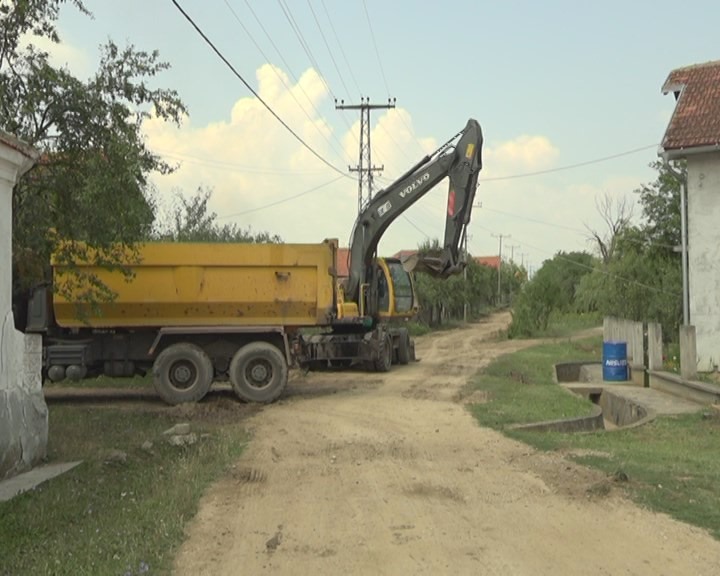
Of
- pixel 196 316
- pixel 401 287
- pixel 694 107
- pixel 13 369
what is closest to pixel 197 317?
pixel 196 316

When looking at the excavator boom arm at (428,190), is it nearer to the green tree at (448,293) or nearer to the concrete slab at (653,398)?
the concrete slab at (653,398)

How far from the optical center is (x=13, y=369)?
831cm

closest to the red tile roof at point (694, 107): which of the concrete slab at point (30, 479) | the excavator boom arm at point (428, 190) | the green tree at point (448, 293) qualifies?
the excavator boom arm at point (428, 190)

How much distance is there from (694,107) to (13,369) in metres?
16.0

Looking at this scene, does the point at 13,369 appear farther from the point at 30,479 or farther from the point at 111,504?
the point at 111,504

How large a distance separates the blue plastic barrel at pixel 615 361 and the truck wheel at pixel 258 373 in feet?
27.8

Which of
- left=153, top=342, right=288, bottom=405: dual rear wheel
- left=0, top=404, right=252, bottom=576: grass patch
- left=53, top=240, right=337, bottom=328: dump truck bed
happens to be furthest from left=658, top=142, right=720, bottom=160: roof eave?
left=0, top=404, right=252, bottom=576: grass patch

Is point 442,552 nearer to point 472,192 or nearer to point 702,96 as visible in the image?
point 472,192

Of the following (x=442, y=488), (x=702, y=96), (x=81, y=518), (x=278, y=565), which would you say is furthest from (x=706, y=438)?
(x=702, y=96)

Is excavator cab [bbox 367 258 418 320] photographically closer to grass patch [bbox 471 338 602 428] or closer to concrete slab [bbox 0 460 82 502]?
grass patch [bbox 471 338 602 428]

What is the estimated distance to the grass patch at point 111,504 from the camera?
17.5 feet

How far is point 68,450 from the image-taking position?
9.48 m

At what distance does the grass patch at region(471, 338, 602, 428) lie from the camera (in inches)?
488

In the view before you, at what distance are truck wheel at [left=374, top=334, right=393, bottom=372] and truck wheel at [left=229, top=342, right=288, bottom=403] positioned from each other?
17.7 feet
